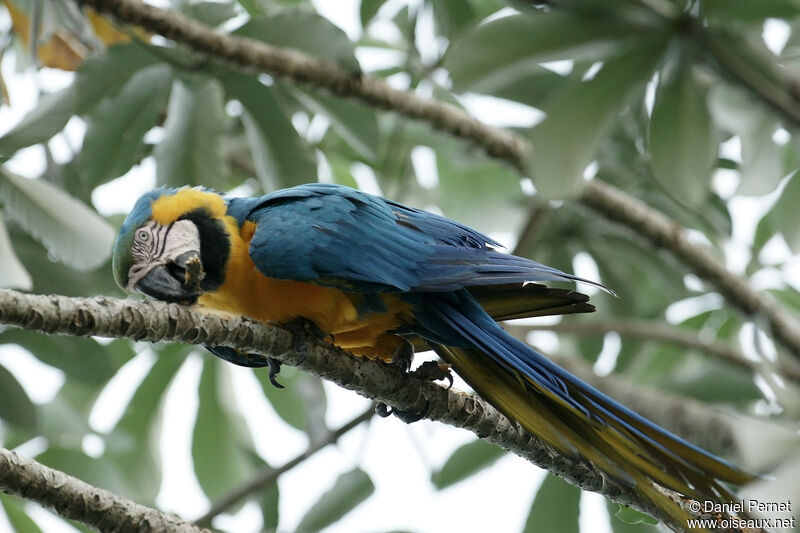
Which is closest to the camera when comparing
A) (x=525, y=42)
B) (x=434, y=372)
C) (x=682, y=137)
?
(x=434, y=372)

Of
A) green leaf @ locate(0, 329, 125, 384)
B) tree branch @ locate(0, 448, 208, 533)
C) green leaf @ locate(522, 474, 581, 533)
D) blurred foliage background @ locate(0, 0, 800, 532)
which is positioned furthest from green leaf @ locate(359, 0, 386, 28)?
tree branch @ locate(0, 448, 208, 533)

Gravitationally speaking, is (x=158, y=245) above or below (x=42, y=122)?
below

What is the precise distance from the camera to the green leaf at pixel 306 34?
8.60ft

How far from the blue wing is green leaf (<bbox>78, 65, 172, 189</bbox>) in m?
0.61

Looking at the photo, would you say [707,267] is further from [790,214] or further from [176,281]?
[176,281]

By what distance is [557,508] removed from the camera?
2.94 metres

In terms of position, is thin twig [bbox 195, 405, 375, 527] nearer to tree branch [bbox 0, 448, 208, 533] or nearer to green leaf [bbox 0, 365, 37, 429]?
green leaf [bbox 0, 365, 37, 429]

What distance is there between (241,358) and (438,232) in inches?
22.2

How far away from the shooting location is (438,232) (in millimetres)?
2232

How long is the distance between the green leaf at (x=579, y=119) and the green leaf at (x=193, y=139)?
37.3 inches

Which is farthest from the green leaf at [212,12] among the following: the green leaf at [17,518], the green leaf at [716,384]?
the green leaf at [716,384]

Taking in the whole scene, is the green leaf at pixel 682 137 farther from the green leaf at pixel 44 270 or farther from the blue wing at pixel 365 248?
the green leaf at pixel 44 270

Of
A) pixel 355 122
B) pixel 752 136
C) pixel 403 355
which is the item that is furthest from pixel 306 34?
pixel 752 136

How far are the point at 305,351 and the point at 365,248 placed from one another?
32 cm
